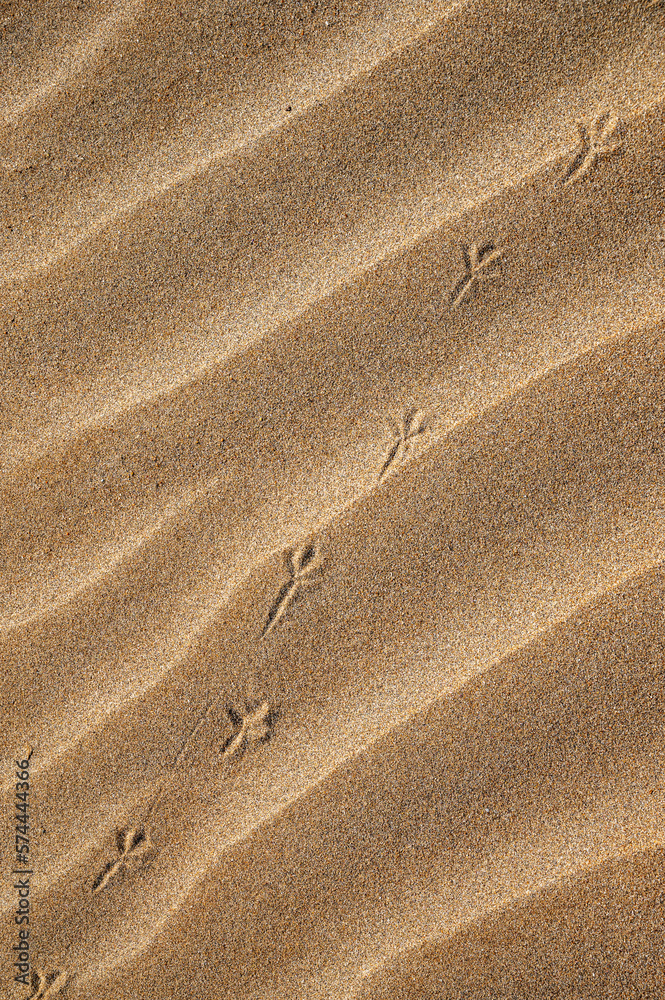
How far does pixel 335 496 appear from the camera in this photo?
1.28 meters

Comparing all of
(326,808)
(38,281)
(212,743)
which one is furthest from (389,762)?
(38,281)

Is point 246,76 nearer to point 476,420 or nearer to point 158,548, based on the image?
point 476,420

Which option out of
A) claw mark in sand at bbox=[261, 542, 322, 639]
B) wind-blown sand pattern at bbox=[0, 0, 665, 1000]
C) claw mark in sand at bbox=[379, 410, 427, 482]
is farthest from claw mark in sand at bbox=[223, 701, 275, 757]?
claw mark in sand at bbox=[379, 410, 427, 482]

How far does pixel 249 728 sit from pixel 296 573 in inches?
12.7

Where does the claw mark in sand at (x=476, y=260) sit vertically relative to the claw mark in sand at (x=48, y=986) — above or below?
above

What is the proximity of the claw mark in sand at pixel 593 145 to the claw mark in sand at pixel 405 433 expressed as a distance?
53cm

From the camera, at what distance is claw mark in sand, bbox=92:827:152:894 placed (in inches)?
51.6

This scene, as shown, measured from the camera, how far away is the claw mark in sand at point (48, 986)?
1.33 metres

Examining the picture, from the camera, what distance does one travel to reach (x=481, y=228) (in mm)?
1260

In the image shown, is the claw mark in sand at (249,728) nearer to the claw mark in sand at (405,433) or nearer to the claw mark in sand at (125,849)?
the claw mark in sand at (125,849)

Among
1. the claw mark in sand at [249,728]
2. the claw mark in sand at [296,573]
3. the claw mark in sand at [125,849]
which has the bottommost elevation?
the claw mark in sand at [125,849]

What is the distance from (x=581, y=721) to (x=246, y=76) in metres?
1.43

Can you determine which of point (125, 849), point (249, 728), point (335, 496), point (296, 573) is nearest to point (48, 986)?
point (125, 849)

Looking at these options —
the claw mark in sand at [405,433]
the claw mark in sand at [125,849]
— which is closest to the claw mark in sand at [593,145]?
the claw mark in sand at [405,433]
